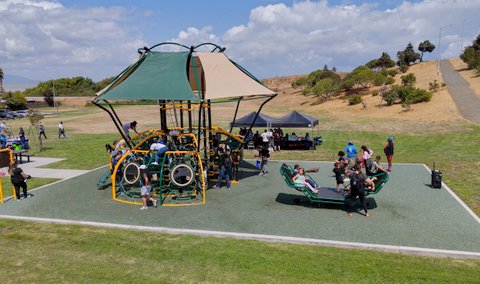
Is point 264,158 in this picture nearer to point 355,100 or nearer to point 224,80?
point 224,80

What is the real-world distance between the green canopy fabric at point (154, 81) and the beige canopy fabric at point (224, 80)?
868mm

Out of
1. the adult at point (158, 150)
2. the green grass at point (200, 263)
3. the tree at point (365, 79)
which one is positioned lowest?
the green grass at point (200, 263)

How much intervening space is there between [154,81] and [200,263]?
803 centimetres

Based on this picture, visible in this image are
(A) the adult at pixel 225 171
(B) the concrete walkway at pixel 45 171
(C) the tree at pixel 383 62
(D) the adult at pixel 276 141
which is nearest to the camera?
(A) the adult at pixel 225 171

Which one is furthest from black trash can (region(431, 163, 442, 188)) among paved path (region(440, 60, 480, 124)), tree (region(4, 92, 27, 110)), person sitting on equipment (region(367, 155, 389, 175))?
tree (region(4, 92, 27, 110))

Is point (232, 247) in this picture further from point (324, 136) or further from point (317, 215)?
point (324, 136)

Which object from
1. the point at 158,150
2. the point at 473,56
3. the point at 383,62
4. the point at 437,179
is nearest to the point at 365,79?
the point at 473,56

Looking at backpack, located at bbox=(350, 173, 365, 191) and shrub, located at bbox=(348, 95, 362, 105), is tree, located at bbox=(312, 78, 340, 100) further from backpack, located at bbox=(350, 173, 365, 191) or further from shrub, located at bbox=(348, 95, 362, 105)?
backpack, located at bbox=(350, 173, 365, 191)

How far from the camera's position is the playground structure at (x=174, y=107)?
13.0 metres

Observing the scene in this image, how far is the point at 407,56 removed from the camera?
299 feet

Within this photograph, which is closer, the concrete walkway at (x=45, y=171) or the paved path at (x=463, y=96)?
the concrete walkway at (x=45, y=171)

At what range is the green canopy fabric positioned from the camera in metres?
13.0

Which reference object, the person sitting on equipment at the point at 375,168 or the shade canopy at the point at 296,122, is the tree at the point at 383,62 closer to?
the shade canopy at the point at 296,122

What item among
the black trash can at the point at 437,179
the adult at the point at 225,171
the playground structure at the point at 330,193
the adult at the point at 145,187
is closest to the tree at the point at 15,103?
the adult at the point at 225,171
